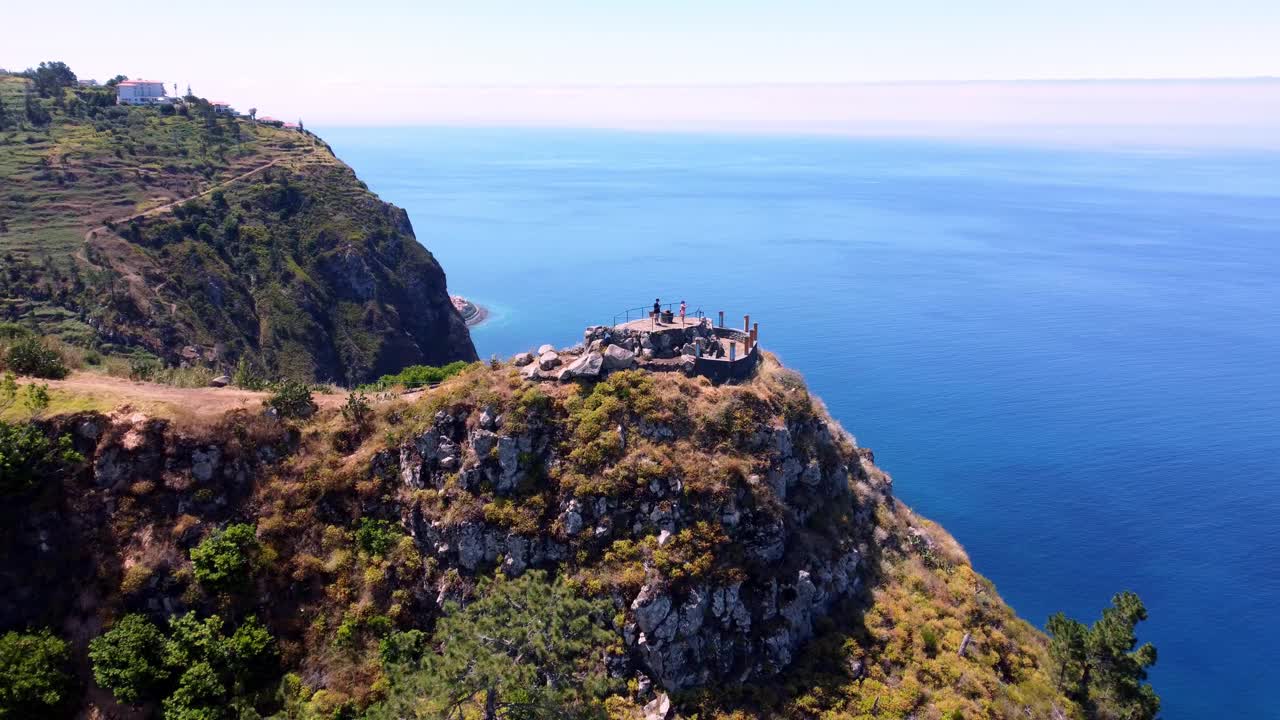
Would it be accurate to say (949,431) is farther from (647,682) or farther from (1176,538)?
(647,682)

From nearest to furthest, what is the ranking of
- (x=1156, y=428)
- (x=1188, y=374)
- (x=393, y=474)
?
1. (x=393, y=474)
2. (x=1156, y=428)
3. (x=1188, y=374)

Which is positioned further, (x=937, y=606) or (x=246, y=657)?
(x=937, y=606)

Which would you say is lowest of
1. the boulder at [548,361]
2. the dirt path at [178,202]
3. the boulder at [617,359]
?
the boulder at [548,361]

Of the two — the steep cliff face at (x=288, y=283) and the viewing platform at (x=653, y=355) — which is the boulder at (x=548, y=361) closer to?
the viewing platform at (x=653, y=355)

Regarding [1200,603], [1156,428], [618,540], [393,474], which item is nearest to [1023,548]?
[1200,603]

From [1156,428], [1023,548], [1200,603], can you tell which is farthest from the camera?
[1156,428]

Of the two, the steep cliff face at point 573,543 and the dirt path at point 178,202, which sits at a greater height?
the dirt path at point 178,202

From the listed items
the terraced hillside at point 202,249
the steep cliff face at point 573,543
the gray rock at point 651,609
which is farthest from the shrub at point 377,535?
the terraced hillside at point 202,249
